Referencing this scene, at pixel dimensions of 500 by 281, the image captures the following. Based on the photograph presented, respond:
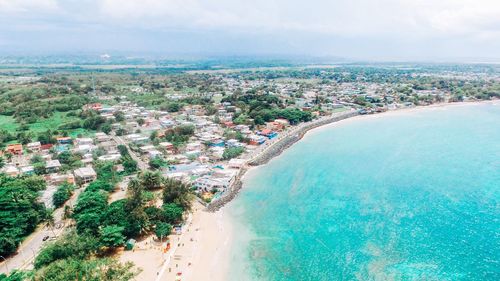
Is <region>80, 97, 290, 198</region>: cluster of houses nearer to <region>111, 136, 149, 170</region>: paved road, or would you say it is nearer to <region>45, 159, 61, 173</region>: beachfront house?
<region>111, 136, 149, 170</region>: paved road

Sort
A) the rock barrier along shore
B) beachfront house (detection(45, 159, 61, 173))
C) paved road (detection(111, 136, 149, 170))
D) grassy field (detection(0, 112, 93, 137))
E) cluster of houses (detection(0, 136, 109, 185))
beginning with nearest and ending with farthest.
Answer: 1. the rock barrier along shore
2. cluster of houses (detection(0, 136, 109, 185))
3. beachfront house (detection(45, 159, 61, 173))
4. paved road (detection(111, 136, 149, 170))
5. grassy field (detection(0, 112, 93, 137))

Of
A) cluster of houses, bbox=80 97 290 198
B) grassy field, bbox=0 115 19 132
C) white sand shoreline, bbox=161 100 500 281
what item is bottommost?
white sand shoreline, bbox=161 100 500 281

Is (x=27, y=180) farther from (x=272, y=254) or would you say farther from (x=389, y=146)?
(x=389, y=146)

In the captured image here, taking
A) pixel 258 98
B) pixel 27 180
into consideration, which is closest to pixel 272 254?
pixel 27 180

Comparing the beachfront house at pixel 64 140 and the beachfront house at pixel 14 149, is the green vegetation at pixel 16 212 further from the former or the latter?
the beachfront house at pixel 64 140

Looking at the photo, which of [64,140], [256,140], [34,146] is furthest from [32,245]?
[256,140]

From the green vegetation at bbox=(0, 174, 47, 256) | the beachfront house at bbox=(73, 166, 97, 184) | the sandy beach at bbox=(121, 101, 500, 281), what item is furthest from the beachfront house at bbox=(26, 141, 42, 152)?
the sandy beach at bbox=(121, 101, 500, 281)
